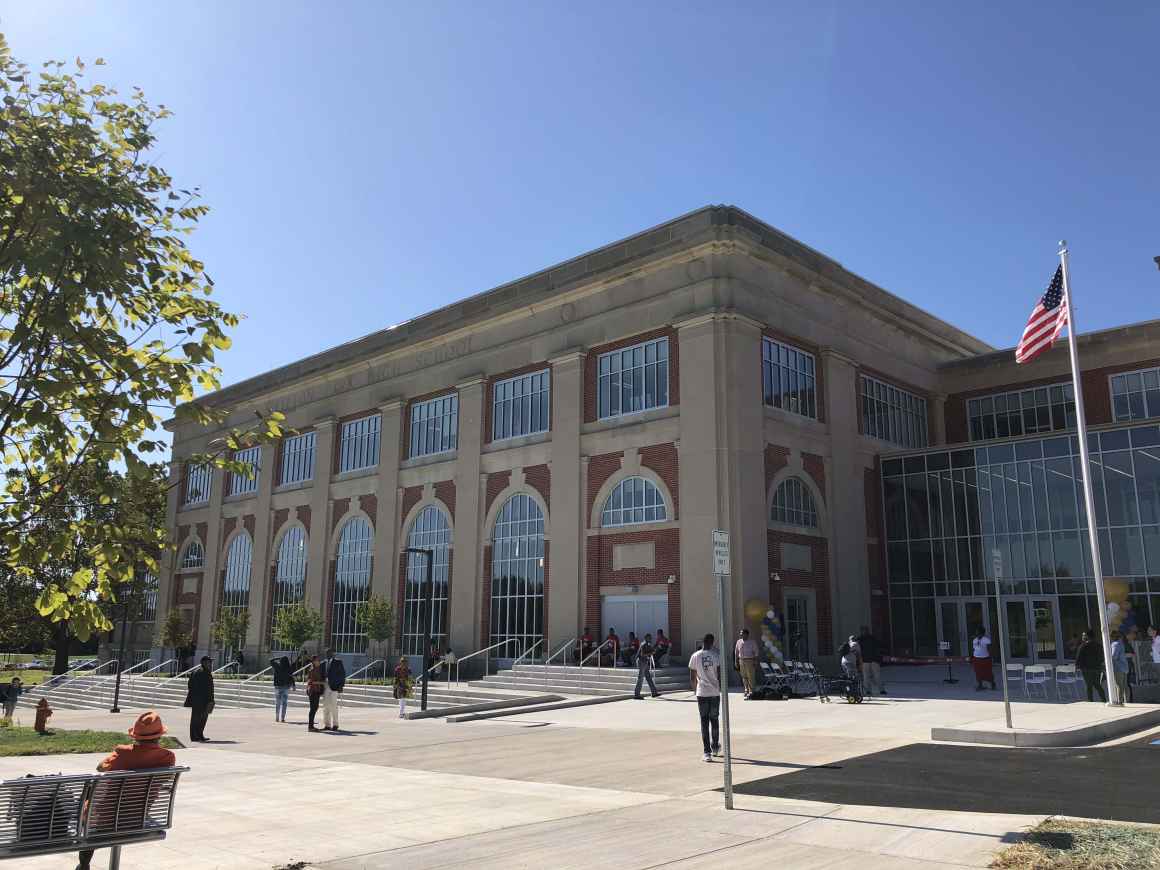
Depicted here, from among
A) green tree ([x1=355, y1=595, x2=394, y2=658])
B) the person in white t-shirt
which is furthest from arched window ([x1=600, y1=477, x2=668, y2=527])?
the person in white t-shirt

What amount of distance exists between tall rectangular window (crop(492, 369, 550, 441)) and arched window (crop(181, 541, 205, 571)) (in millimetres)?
26688

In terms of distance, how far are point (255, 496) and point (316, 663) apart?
32127 millimetres

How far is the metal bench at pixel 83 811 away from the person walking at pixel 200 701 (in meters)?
13.2

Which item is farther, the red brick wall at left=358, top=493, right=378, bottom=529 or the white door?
the red brick wall at left=358, top=493, right=378, bottom=529

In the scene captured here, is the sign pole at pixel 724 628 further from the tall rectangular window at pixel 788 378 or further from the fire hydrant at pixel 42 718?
the tall rectangular window at pixel 788 378

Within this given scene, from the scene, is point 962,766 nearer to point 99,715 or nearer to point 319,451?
point 99,715

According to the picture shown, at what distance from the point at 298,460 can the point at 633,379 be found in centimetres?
2361

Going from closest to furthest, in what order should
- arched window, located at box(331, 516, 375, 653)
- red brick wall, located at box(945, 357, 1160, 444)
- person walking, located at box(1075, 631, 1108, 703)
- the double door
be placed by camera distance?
person walking, located at box(1075, 631, 1108, 703) < the double door < red brick wall, located at box(945, 357, 1160, 444) < arched window, located at box(331, 516, 375, 653)

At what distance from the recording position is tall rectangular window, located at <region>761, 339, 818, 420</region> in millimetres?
32844

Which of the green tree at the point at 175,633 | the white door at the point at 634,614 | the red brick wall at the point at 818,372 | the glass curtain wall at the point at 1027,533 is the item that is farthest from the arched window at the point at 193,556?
the glass curtain wall at the point at 1027,533

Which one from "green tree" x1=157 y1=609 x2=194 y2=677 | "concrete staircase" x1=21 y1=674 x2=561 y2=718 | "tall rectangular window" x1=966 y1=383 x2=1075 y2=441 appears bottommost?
"concrete staircase" x1=21 y1=674 x2=561 y2=718

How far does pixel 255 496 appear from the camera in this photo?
52312 millimetres

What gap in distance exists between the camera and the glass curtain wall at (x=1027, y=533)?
101 ft

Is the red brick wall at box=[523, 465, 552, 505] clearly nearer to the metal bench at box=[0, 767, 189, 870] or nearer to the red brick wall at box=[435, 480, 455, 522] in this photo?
the red brick wall at box=[435, 480, 455, 522]
